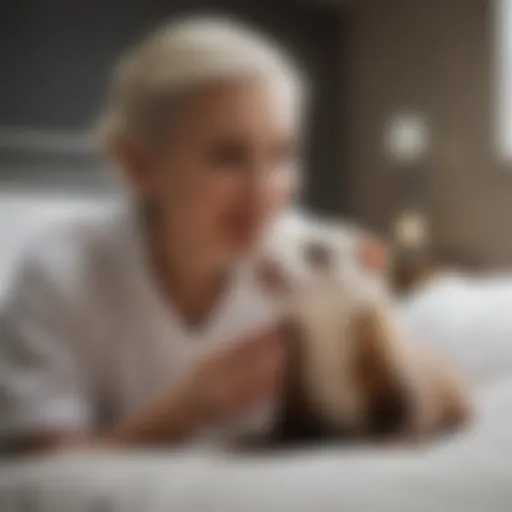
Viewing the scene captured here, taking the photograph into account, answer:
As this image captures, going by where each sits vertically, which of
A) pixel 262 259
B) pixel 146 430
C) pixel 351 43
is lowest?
pixel 146 430

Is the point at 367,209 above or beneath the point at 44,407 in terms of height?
above

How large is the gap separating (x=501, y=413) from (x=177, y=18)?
33 cm

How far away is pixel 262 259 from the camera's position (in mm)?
633

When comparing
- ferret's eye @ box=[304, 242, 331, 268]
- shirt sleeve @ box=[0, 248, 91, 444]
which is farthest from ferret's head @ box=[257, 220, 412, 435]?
shirt sleeve @ box=[0, 248, 91, 444]

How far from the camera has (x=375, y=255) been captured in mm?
641

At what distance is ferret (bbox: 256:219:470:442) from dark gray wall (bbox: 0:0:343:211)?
33 mm

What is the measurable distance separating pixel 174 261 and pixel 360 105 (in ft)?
0.51

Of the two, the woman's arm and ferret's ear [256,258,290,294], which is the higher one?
ferret's ear [256,258,290,294]

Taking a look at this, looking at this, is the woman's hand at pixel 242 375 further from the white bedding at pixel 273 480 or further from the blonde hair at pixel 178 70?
the blonde hair at pixel 178 70

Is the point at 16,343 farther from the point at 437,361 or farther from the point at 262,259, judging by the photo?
the point at 437,361

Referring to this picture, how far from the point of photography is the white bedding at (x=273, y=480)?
58 cm

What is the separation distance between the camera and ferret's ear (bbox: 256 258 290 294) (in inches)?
25.0

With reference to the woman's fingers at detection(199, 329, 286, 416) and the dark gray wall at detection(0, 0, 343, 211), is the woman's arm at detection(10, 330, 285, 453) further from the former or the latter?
the dark gray wall at detection(0, 0, 343, 211)

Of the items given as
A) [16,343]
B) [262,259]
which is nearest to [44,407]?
[16,343]
